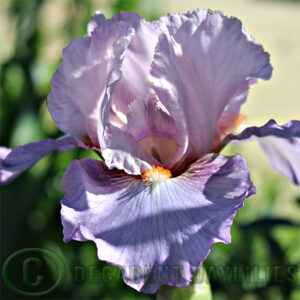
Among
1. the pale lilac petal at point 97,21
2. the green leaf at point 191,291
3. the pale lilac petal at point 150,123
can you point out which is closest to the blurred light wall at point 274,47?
the pale lilac petal at point 97,21

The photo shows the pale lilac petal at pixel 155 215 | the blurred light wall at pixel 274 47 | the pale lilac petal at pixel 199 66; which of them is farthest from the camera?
the blurred light wall at pixel 274 47

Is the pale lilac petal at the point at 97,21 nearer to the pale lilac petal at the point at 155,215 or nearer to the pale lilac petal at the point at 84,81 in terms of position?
the pale lilac petal at the point at 84,81

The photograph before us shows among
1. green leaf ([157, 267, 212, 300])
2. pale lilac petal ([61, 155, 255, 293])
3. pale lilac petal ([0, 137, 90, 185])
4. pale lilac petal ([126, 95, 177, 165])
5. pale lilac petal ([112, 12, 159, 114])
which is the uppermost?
pale lilac petal ([112, 12, 159, 114])

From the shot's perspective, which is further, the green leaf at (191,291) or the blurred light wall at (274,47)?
the blurred light wall at (274,47)

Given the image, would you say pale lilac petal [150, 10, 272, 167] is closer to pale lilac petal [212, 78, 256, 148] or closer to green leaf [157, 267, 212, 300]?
pale lilac petal [212, 78, 256, 148]

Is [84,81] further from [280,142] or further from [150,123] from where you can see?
[280,142]

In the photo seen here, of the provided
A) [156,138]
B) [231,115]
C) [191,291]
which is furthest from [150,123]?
[191,291]

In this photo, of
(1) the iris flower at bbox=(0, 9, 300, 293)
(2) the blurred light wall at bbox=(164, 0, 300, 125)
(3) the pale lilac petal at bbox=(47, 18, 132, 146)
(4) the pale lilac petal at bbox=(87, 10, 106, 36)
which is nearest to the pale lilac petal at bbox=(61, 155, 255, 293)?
(1) the iris flower at bbox=(0, 9, 300, 293)

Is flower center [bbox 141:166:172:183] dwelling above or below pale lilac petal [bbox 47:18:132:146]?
below
